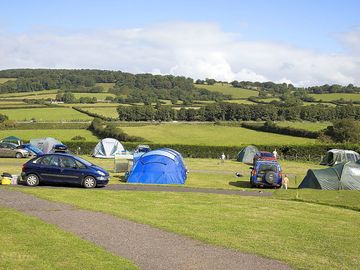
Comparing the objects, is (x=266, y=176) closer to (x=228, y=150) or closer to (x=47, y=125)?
(x=228, y=150)

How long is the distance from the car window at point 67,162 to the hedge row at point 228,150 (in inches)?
1392

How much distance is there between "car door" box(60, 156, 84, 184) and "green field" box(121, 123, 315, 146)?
49.6m

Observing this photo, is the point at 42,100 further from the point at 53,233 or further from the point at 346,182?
the point at 53,233

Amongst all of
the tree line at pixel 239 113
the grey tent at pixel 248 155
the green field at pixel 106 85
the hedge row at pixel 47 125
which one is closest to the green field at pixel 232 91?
the green field at pixel 106 85

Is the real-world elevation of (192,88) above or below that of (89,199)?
above

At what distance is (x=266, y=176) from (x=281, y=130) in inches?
2303

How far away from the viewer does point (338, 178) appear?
26.8 metres

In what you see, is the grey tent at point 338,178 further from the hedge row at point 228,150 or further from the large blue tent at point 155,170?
the hedge row at point 228,150

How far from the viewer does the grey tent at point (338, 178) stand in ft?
87.6

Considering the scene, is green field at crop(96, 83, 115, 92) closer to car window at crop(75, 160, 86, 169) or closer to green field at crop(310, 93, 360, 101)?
green field at crop(310, 93, 360, 101)

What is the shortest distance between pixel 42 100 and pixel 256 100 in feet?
171

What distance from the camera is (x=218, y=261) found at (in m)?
10.3

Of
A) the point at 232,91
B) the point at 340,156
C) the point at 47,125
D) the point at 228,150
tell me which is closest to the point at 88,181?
the point at 340,156

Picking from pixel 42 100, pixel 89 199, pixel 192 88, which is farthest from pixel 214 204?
pixel 192 88
